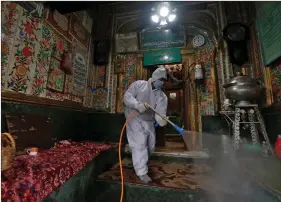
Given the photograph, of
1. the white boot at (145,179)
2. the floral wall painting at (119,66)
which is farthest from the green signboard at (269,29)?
the floral wall painting at (119,66)

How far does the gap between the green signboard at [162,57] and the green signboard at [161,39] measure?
187 millimetres

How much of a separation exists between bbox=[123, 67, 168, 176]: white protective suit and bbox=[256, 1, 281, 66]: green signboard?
2.14 meters

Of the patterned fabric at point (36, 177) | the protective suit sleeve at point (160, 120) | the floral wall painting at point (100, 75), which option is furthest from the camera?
the floral wall painting at point (100, 75)

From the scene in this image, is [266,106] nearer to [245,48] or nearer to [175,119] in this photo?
[245,48]

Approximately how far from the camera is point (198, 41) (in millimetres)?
4215

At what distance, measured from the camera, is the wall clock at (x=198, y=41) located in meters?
4.17

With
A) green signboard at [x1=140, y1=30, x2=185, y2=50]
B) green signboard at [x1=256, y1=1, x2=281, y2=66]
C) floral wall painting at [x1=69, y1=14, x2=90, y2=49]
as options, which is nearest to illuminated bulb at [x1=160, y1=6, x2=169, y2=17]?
green signboard at [x1=140, y1=30, x2=185, y2=50]

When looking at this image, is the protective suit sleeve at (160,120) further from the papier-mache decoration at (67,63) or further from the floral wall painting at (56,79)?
the papier-mache decoration at (67,63)

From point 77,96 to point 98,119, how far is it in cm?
82

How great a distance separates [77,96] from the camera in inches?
145

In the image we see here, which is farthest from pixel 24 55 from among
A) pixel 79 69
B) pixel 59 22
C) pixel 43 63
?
pixel 79 69

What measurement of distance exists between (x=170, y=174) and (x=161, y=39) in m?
3.85

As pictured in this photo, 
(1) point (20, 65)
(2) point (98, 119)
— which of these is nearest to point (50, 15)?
(1) point (20, 65)

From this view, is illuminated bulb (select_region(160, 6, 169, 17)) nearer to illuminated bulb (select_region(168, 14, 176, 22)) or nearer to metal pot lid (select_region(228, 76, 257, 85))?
illuminated bulb (select_region(168, 14, 176, 22))
